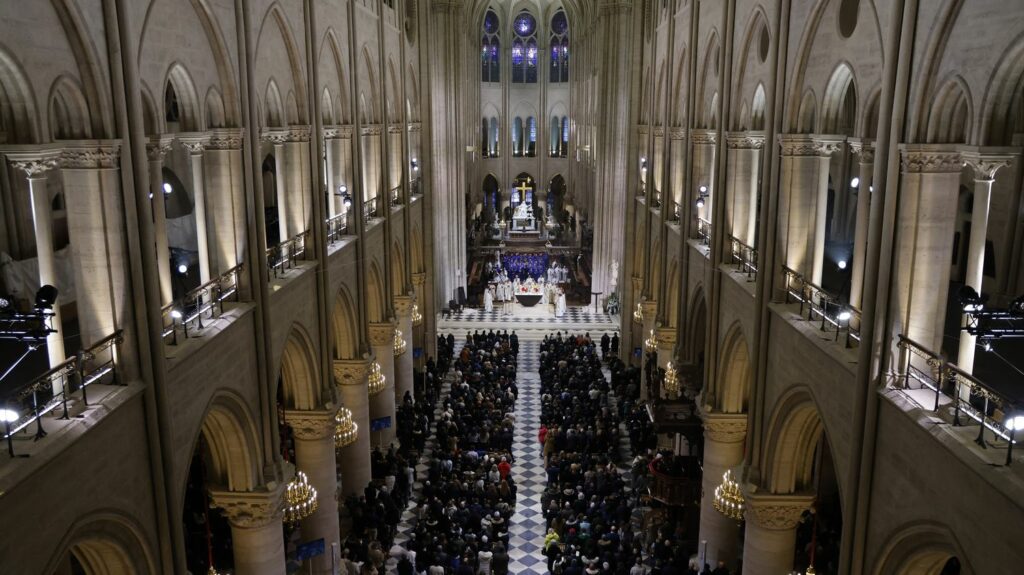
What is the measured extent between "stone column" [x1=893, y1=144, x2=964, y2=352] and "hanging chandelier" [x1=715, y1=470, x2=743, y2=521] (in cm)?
599

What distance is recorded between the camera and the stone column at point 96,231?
878cm

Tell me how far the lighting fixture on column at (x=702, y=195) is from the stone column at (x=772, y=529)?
275 inches

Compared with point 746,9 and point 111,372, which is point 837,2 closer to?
point 746,9

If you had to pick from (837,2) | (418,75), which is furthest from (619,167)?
(837,2)

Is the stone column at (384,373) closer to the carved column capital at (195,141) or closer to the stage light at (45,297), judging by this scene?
the carved column capital at (195,141)

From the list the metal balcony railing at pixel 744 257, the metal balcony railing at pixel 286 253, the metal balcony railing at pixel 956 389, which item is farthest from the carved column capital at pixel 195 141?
the metal balcony railing at pixel 956 389

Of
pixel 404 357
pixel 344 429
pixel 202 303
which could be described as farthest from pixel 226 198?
pixel 404 357

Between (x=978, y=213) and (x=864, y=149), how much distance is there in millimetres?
2121

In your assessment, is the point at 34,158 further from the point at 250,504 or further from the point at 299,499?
the point at 299,499

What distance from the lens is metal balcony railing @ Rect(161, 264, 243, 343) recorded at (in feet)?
35.4

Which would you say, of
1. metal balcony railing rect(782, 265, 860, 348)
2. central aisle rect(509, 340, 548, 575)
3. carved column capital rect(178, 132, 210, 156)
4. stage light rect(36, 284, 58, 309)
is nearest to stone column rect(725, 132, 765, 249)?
metal balcony railing rect(782, 265, 860, 348)

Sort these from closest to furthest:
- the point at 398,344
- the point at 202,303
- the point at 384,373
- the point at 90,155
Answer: the point at 90,155 → the point at 202,303 → the point at 384,373 → the point at 398,344

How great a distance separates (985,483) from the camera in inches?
282

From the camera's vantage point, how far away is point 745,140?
1559 centimetres
